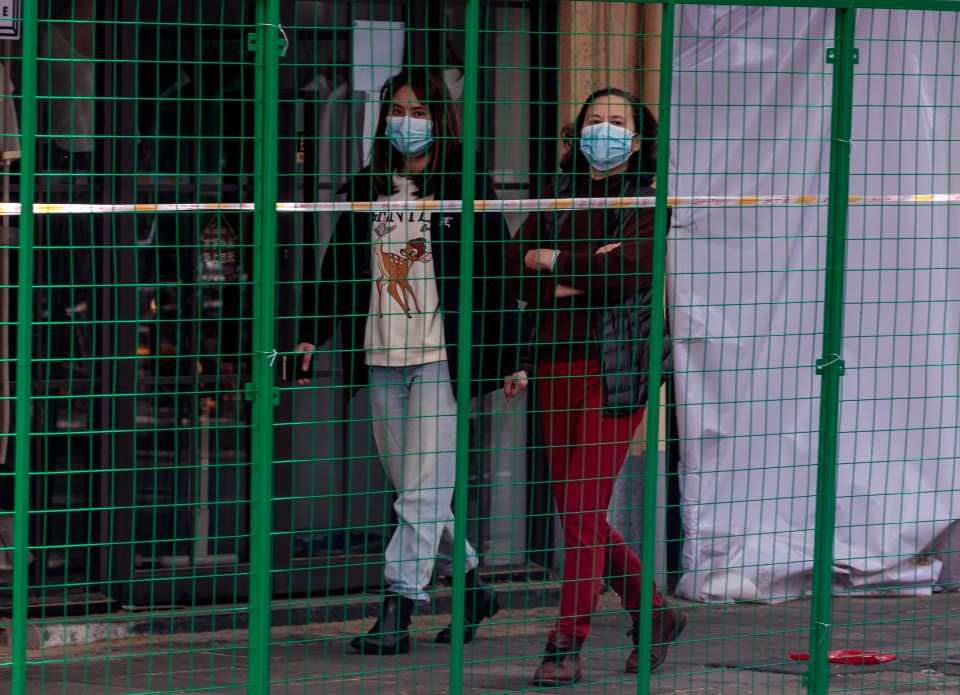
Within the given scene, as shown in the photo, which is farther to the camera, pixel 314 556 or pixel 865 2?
pixel 314 556

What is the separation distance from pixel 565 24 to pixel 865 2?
179cm

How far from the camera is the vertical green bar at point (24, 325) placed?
12.0 ft

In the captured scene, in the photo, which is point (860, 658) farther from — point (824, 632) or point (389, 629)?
point (389, 629)

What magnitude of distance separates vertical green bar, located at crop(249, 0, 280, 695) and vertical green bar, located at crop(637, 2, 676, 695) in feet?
3.64

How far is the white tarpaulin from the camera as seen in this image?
5941mm

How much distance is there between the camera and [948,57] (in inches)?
246

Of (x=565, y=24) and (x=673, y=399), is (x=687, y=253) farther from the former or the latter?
(x=565, y=24)

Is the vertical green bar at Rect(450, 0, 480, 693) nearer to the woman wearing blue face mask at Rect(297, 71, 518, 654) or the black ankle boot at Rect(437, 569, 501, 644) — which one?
the woman wearing blue face mask at Rect(297, 71, 518, 654)

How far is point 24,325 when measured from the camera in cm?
374

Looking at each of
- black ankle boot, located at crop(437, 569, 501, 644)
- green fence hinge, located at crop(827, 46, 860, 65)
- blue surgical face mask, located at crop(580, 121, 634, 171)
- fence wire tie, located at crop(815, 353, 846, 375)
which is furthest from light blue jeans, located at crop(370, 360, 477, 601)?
green fence hinge, located at crop(827, 46, 860, 65)

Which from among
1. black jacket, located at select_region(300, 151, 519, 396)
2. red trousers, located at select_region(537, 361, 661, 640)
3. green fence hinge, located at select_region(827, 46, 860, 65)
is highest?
green fence hinge, located at select_region(827, 46, 860, 65)

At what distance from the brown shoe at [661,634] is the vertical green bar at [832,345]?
1.57 feet

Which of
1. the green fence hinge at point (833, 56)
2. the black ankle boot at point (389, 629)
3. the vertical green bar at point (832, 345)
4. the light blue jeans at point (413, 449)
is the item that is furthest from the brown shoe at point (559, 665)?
the green fence hinge at point (833, 56)

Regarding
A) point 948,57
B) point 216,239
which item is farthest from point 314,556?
point 948,57
